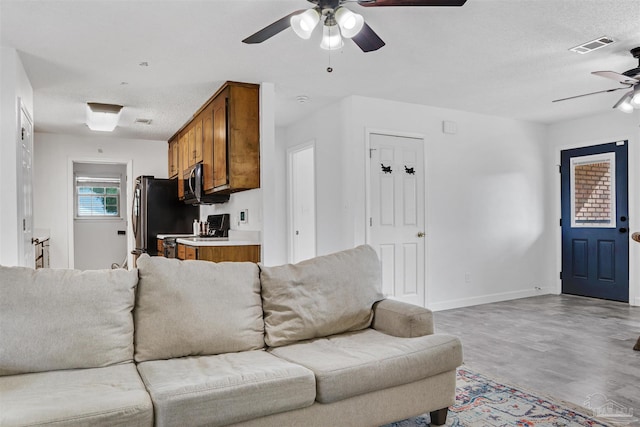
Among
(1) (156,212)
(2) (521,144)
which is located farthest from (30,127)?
(2) (521,144)

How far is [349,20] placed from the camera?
2.33 metres

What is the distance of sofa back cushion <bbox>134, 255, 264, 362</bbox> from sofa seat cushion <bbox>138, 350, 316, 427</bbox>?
10 centimetres

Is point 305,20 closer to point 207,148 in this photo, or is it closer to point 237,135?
point 237,135

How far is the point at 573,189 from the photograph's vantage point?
6.17m

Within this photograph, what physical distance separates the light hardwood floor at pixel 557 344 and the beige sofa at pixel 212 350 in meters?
1.11

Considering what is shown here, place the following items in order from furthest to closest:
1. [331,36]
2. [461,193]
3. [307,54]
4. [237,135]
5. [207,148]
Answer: [461,193], [207,148], [237,135], [307,54], [331,36]

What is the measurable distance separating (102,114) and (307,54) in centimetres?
287

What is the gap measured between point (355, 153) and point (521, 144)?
2742 millimetres

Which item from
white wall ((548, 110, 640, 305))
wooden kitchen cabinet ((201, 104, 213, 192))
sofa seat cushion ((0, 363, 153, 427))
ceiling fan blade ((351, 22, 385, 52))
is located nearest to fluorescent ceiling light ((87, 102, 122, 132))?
wooden kitchen cabinet ((201, 104, 213, 192))

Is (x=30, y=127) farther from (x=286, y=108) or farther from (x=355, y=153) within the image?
(x=355, y=153)

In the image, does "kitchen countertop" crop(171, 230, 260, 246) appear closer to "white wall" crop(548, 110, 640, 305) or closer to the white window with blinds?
the white window with blinds

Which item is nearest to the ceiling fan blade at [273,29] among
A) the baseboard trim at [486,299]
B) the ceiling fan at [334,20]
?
the ceiling fan at [334,20]

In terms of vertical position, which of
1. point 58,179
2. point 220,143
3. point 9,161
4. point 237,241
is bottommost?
point 237,241

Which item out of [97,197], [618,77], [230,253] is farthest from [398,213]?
[97,197]
